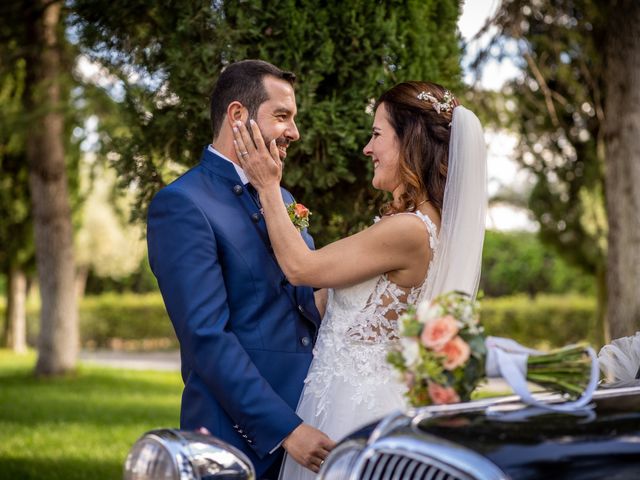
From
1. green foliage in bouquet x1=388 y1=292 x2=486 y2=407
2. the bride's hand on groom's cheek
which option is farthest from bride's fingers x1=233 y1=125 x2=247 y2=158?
green foliage in bouquet x1=388 y1=292 x2=486 y2=407

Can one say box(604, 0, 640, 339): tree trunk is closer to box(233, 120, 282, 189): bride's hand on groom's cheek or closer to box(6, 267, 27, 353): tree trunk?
box(233, 120, 282, 189): bride's hand on groom's cheek

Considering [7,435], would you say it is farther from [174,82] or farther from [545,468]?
[545,468]

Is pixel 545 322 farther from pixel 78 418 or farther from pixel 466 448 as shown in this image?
pixel 466 448

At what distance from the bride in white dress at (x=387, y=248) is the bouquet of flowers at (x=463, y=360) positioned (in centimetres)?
79

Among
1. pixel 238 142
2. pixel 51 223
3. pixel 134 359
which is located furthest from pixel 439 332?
pixel 134 359

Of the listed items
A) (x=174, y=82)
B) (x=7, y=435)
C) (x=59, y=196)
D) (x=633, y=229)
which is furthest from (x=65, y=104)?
(x=174, y=82)

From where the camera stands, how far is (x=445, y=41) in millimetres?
5375

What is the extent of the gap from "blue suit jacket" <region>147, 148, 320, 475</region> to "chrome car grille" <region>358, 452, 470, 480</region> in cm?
82

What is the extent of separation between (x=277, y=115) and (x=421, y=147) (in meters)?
0.59

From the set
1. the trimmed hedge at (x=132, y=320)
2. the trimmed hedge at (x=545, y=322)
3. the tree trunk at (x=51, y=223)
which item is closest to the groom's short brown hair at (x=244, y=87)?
the tree trunk at (x=51, y=223)

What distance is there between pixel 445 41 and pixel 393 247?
2356 millimetres

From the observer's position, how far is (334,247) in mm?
3387

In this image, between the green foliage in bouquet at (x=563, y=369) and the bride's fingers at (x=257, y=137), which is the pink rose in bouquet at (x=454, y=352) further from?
the bride's fingers at (x=257, y=137)

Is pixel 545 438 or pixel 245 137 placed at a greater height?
pixel 245 137
